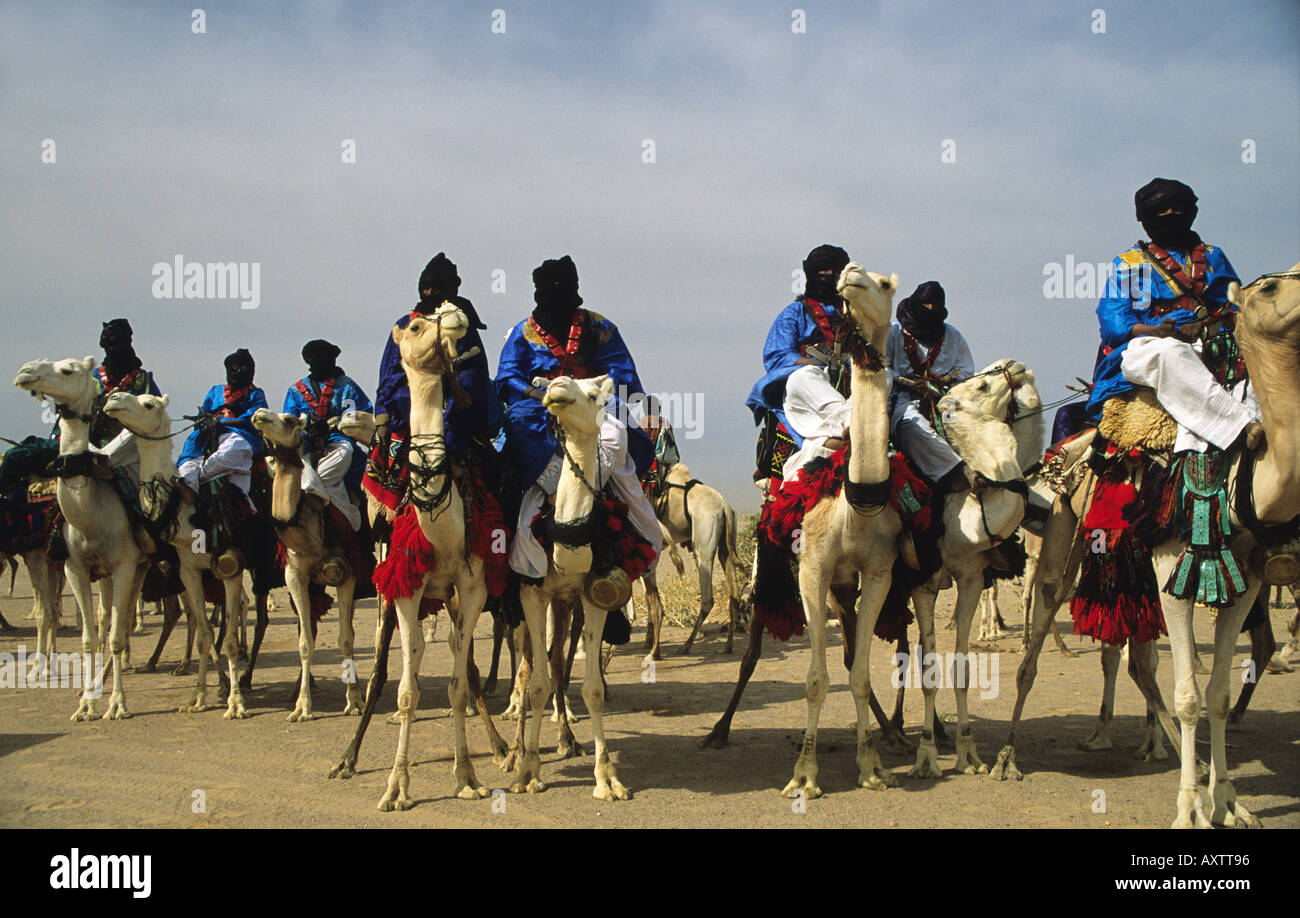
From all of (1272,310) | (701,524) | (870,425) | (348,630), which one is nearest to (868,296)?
(870,425)

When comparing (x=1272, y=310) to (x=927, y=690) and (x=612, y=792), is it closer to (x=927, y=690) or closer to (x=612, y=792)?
(x=927, y=690)

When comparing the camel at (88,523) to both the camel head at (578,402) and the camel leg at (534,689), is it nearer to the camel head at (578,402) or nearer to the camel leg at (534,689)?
the camel leg at (534,689)

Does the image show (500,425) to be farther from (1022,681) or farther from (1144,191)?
(1144,191)

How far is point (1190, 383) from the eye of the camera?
5.70 metres

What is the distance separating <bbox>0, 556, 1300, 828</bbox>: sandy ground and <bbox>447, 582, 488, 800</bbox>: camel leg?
0.17m

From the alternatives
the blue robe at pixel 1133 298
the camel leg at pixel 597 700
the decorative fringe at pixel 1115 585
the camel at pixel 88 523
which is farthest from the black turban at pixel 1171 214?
the camel at pixel 88 523

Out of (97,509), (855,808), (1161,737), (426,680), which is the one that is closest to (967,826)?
(855,808)

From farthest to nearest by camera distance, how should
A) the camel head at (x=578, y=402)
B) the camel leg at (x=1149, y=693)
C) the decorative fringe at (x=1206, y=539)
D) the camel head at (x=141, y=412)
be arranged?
the camel head at (x=141, y=412) → the camel leg at (x=1149, y=693) → the camel head at (x=578, y=402) → the decorative fringe at (x=1206, y=539)

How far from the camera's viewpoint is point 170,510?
9648 mm

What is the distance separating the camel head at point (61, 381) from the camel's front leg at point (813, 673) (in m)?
7.29

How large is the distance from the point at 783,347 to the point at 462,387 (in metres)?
2.47

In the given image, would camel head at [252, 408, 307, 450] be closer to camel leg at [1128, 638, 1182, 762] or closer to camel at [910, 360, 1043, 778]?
camel at [910, 360, 1043, 778]

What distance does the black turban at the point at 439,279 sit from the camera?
743 centimetres

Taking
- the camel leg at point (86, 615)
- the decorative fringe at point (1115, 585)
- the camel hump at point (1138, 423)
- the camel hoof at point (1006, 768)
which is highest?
the camel hump at point (1138, 423)
